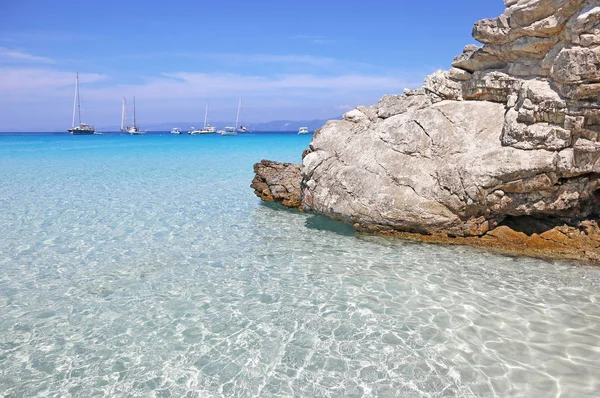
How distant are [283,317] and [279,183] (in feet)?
35.9

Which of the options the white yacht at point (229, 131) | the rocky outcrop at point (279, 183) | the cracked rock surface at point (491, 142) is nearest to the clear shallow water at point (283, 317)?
the cracked rock surface at point (491, 142)

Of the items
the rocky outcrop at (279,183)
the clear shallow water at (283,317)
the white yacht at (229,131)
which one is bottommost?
the clear shallow water at (283,317)

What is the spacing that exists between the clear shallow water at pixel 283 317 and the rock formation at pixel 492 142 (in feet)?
4.40

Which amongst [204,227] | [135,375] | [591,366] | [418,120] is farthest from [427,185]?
[135,375]

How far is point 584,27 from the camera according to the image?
9781mm

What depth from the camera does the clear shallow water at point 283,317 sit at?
6078 millimetres

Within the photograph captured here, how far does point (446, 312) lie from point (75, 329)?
7.32m

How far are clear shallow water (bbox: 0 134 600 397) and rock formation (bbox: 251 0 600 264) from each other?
1.34m

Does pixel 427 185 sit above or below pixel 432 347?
above

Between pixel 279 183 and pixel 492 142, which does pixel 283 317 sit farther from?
pixel 279 183

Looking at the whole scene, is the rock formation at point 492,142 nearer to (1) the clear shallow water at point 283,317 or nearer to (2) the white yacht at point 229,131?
(1) the clear shallow water at point 283,317

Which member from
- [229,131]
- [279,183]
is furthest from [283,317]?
[229,131]

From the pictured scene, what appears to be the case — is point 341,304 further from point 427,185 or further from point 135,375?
point 427,185

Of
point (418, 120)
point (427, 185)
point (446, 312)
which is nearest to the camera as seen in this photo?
point (446, 312)
